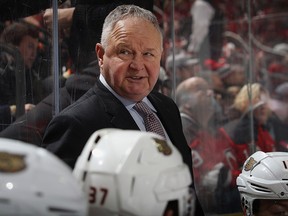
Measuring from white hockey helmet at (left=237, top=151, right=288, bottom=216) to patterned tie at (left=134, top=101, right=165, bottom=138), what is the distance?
0.52 meters

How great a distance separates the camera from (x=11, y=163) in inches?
70.7

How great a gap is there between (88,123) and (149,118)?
0.29 metres

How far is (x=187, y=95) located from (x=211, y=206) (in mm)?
867

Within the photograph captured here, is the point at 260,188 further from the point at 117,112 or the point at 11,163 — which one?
the point at 11,163

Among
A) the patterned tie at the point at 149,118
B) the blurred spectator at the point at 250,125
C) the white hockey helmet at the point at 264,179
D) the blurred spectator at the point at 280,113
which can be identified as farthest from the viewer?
the blurred spectator at the point at 280,113

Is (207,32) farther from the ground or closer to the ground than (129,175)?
closer to the ground

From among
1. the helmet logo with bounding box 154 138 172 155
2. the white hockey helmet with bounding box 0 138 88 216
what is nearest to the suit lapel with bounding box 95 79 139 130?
the helmet logo with bounding box 154 138 172 155

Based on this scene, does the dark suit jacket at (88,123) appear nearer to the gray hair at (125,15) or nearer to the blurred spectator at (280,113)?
the gray hair at (125,15)

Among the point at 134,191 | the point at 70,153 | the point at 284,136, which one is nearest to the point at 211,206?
the point at 284,136

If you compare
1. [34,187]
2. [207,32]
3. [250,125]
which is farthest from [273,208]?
[207,32]

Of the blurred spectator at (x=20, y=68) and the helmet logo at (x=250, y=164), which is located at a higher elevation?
the blurred spectator at (x=20, y=68)

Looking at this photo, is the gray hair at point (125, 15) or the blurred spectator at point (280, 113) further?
the blurred spectator at point (280, 113)

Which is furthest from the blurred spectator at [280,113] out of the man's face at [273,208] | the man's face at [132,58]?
the man's face at [132,58]

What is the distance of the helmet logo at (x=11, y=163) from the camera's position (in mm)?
1795
